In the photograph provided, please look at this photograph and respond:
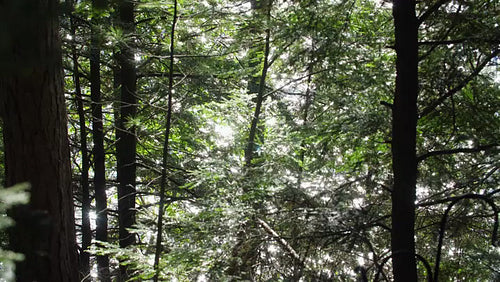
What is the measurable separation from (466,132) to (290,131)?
7.69 feet

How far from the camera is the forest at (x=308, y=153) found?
115 inches

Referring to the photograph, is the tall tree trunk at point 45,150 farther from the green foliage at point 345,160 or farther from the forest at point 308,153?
the green foliage at point 345,160

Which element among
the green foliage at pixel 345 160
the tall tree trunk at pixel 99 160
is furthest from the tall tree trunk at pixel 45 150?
the tall tree trunk at pixel 99 160

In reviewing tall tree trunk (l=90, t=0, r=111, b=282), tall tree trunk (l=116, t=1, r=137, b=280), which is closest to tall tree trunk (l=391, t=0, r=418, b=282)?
tall tree trunk (l=116, t=1, r=137, b=280)

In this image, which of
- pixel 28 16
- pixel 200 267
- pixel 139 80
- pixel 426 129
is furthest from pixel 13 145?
pixel 139 80

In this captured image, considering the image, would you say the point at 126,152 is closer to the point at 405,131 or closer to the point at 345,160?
the point at 345,160

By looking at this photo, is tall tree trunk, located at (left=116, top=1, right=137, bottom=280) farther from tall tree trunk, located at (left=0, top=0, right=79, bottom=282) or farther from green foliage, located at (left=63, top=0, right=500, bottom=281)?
tall tree trunk, located at (left=0, top=0, right=79, bottom=282)

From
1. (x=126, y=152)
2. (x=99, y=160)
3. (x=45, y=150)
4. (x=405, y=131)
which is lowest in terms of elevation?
(x=45, y=150)

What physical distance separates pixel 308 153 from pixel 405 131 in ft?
8.82

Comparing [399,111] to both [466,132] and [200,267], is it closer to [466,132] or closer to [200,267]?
[466,132]

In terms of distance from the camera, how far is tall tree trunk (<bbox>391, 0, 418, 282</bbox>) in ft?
9.66

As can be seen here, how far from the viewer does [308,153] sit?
5.64 meters

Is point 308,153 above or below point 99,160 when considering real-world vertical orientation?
below

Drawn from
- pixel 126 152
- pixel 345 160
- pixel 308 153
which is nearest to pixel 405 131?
pixel 308 153
